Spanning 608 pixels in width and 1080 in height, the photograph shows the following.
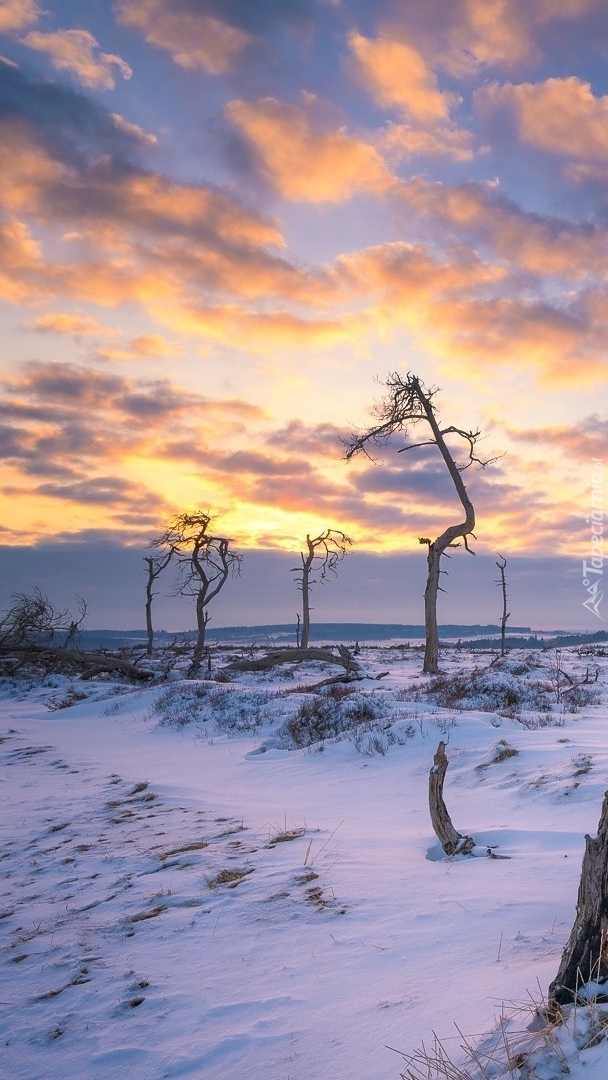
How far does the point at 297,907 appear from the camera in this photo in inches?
175

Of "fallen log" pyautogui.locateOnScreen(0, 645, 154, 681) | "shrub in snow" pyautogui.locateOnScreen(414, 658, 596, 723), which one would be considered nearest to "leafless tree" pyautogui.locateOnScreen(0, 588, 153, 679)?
"fallen log" pyautogui.locateOnScreen(0, 645, 154, 681)

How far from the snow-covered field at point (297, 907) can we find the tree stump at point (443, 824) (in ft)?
0.51

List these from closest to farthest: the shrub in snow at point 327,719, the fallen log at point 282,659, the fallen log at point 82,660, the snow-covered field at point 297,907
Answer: the snow-covered field at point 297,907 → the shrub in snow at point 327,719 → the fallen log at point 82,660 → the fallen log at point 282,659

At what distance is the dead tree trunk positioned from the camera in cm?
255

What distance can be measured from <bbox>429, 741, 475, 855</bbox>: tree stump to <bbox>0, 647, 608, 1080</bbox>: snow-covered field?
0.15 metres

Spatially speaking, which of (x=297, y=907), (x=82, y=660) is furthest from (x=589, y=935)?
(x=82, y=660)

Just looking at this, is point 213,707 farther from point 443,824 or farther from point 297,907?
point 297,907

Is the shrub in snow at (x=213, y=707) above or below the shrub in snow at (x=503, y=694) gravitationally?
below

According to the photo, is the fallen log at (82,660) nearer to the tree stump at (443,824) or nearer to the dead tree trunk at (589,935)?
the tree stump at (443,824)

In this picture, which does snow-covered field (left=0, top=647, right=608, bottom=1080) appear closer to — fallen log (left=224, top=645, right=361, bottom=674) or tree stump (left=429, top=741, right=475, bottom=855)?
tree stump (left=429, top=741, right=475, bottom=855)

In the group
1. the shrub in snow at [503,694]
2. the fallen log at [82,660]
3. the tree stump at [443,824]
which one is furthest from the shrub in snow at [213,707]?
the tree stump at [443,824]

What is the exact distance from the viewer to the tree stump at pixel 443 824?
5250 millimetres

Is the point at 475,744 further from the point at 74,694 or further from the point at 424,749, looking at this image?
the point at 74,694

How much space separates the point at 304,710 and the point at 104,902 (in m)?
7.81
